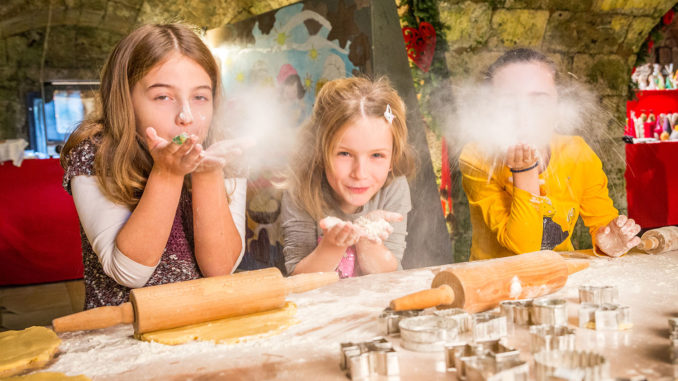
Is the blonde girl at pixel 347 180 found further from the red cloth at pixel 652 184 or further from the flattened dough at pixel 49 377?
the red cloth at pixel 652 184

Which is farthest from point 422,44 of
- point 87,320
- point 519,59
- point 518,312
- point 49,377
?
point 49,377

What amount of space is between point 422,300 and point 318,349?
9.7 inches

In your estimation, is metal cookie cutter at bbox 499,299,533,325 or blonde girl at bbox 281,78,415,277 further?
blonde girl at bbox 281,78,415,277

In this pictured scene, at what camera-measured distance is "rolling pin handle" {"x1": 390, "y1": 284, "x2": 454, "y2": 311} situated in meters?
1.19

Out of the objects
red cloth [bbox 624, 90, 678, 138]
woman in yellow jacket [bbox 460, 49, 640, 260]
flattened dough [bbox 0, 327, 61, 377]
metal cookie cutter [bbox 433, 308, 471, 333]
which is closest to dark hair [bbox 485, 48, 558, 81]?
woman in yellow jacket [bbox 460, 49, 640, 260]

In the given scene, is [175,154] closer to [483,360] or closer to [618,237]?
[483,360]

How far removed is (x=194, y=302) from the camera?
1257 mm

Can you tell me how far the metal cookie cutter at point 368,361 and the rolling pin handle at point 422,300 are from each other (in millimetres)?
213

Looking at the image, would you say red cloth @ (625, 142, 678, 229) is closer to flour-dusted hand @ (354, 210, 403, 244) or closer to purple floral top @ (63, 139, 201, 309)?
flour-dusted hand @ (354, 210, 403, 244)

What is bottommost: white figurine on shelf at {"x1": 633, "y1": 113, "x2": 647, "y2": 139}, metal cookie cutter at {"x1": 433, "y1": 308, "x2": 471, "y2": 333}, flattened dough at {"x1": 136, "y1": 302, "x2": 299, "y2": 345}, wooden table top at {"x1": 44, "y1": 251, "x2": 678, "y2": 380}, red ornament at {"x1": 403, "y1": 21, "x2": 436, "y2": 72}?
wooden table top at {"x1": 44, "y1": 251, "x2": 678, "y2": 380}

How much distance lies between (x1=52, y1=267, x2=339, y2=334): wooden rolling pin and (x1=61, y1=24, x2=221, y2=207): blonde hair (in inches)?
23.3

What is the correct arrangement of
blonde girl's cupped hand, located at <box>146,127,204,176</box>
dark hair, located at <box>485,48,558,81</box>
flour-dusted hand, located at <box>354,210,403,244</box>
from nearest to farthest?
blonde girl's cupped hand, located at <box>146,127,204,176</box>
flour-dusted hand, located at <box>354,210,403,244</box>
dark hair, located at <box>485,48,558,81</box>

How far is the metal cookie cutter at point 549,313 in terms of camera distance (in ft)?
3.78

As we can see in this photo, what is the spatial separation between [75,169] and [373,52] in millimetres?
1355
